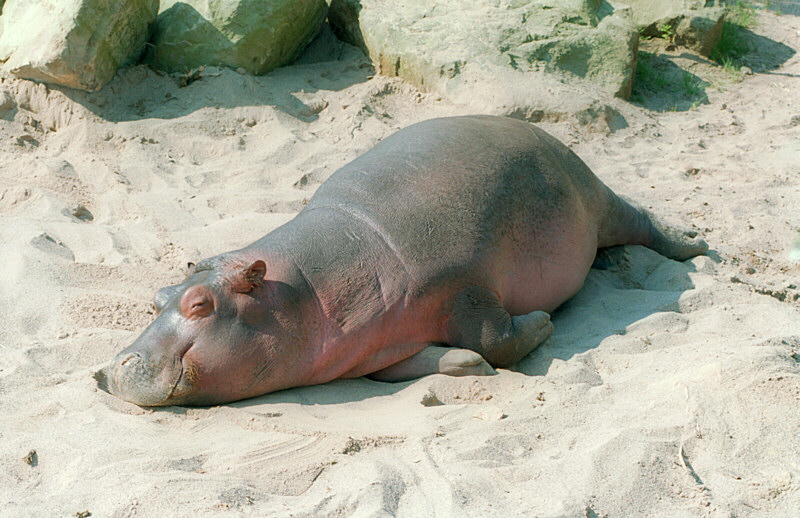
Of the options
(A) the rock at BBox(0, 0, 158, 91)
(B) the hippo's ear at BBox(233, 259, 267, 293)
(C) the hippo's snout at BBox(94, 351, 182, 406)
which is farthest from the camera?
(A) the rock at BBox(0, 0, 158, 91)

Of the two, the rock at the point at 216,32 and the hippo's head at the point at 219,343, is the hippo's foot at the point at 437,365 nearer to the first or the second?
the hippo's head at the point at 219,343

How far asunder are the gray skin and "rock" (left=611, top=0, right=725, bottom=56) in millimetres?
4709

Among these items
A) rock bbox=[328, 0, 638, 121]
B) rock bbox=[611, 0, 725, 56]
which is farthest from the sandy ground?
rock bbox=[611, 0, 725, 56]

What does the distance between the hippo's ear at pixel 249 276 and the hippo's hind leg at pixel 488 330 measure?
1007 mm

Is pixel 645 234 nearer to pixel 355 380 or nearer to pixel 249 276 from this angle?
pixel 355 380

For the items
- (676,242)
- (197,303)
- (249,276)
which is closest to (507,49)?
(676,242)

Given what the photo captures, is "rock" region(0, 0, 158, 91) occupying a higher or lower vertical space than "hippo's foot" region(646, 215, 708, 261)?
higher

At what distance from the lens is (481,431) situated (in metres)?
3.55

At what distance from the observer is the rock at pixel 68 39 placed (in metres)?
6.71

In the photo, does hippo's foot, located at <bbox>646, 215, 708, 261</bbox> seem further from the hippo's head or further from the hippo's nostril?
the hippo's nostril

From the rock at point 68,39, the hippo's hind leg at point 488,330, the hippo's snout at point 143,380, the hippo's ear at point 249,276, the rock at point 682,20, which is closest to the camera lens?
the hippo's snout at point 143,380

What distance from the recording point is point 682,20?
9102mm

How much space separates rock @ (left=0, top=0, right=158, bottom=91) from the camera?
6707mm

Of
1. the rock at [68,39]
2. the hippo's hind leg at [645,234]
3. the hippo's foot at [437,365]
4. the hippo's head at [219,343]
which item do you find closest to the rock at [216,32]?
the rock at [68,39]
